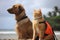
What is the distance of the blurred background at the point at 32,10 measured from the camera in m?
2.24

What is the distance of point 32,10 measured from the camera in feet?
7.42

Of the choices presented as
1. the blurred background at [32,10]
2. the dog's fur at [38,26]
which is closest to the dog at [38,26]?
the dog's fur at [38,26]

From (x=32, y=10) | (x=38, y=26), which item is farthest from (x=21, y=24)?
(x=32, y=10)

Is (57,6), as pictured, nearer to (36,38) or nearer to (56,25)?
(56,25)

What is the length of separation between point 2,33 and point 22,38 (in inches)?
23.8

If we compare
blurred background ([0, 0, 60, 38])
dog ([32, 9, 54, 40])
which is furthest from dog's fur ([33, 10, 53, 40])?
blurred background ([0, 0, 60, 38])

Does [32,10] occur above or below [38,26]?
above

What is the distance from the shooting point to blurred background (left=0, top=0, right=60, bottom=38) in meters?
2.24

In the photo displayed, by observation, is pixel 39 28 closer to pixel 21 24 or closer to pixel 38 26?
pixel 38 26

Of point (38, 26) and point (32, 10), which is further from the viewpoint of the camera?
point (32, 10)

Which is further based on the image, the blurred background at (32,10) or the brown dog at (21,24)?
the blurred background at (32,10)

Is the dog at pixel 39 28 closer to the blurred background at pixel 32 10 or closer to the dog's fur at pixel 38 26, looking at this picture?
the dog's fur at pixel 38 26

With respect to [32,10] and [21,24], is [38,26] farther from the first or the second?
[32,10]

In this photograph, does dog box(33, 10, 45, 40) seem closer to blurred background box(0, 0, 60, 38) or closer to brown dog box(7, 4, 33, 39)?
brown dog box(7, 4, 33, 39)
